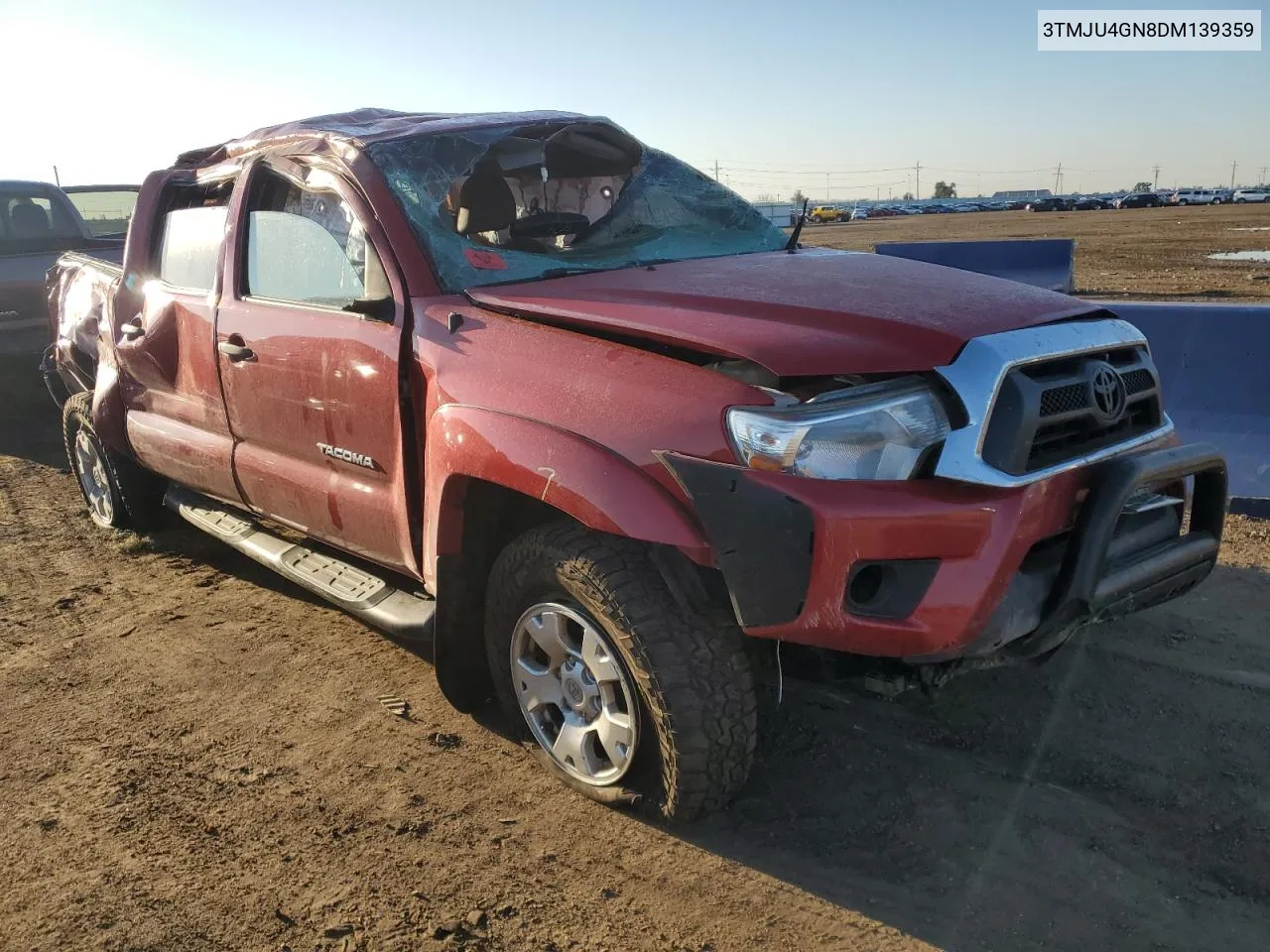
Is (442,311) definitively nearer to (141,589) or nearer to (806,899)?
(806,899)

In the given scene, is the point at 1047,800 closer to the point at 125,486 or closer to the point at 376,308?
the point at 376,308

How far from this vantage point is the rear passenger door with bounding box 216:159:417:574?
3207 millimetres

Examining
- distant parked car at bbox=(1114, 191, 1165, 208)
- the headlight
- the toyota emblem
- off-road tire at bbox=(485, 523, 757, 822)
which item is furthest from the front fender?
distant parked car at bbox=(1114, 191, 1165, 208)

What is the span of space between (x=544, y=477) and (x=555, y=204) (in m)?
1.59

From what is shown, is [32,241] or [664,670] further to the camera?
[32,241]

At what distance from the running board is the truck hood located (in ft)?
3.50

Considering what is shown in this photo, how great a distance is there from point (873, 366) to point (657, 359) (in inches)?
21.1

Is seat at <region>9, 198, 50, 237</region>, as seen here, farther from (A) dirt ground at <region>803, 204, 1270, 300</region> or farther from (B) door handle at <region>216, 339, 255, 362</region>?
(A) dirt ground at <region>803, 204, 1270, 300</region>

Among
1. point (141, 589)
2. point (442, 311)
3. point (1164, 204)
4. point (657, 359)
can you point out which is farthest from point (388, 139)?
point (1164, 204)

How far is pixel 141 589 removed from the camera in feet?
16.0

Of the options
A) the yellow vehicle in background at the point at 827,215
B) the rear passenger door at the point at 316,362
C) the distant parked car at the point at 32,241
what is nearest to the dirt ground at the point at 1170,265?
the rear passenger door at the point at 316,362

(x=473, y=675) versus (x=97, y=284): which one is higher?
(x=97, y=284)

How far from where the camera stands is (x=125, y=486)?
5309mm

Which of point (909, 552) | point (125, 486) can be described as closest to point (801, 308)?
point (909, 552)
